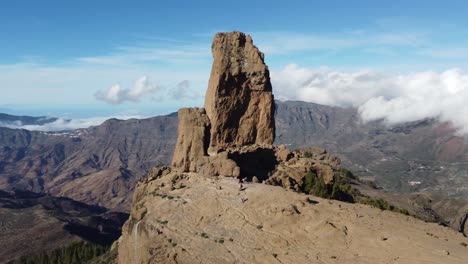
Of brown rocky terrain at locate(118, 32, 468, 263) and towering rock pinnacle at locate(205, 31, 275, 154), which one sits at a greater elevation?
towering rock pinnacle at locate(205, 31, 275, 154)

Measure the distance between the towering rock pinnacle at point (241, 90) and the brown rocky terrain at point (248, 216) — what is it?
0.43 meters

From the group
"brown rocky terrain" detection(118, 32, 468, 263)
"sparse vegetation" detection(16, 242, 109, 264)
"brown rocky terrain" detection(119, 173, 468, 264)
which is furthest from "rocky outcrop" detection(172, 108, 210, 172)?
"sparse vegetation" detection(16, 242, 109, 264)

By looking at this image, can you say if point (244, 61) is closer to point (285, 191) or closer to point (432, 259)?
point (285, 191)

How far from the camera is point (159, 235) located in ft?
182

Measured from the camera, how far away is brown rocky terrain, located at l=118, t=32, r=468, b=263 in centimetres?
4600

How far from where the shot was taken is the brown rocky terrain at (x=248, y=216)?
151ft

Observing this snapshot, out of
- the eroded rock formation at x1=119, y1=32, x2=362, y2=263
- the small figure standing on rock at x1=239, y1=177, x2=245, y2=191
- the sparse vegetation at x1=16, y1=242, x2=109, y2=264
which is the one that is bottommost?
the sparse vegetation at x1=16, y1=242, x2=109, y2=264

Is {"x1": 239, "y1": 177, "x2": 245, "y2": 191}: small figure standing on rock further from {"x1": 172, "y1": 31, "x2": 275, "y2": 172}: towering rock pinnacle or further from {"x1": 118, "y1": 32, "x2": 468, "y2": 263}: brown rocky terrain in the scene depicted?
{"x1": 172, "y1": 31, "x2": 275, "y2": 172}: towering rock pinnacle

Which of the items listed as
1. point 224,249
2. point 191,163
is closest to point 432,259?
point 224,249

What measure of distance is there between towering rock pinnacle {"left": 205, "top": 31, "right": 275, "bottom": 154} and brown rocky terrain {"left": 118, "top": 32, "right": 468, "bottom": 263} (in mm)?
434

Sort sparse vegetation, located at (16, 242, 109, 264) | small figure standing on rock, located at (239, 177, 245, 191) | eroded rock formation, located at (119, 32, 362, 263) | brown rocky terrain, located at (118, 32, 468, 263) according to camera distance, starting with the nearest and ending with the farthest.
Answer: brown rocky terrain, located at (118, 32, 468, 263) < small figure standing on rock, located at (239, 177, 245, 191) < eroded rock formation, located at (119, 32, 362, 263) < sparse vegetation, located at (16, 242, 109, 264)

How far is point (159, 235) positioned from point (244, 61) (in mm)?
42077

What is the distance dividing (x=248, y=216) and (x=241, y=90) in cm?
3540

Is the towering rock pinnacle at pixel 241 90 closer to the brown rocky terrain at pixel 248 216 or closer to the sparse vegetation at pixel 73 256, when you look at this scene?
the brown rocky terrain at pixel 248 216
